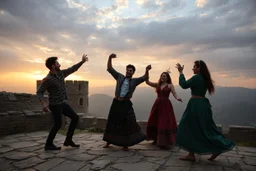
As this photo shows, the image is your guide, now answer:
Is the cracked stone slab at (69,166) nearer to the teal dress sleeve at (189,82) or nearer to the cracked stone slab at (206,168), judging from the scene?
the cracked stone slab at (206,168)

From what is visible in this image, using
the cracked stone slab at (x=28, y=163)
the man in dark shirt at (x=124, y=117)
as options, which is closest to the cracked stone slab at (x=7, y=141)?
the cracked stone slab at (x=28, y=163)

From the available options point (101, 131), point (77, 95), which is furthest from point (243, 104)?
point (101, 131)

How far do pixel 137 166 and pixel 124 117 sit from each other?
58.0 inches

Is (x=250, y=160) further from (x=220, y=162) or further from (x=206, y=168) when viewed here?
(x=206, y=168)

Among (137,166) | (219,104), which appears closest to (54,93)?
(137,166)

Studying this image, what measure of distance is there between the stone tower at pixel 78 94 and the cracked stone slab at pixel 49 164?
27.2 metres

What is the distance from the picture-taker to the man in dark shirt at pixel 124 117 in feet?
15.9

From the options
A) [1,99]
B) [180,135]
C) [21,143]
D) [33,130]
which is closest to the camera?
[180,135]

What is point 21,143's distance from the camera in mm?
5414

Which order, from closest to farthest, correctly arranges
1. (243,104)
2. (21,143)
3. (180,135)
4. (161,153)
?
(180,135)
(161,153)
(21,143)
(243,104)

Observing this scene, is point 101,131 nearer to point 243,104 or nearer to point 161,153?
point 161,153

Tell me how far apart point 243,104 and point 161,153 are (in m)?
97.4

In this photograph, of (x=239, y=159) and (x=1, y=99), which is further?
(x=1, y=99)

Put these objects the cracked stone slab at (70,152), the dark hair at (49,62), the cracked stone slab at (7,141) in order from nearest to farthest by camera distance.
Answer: the cracked stone slab at (70,152) → the dark hair at (49,62) → the cracked stone slab at (7,141)
